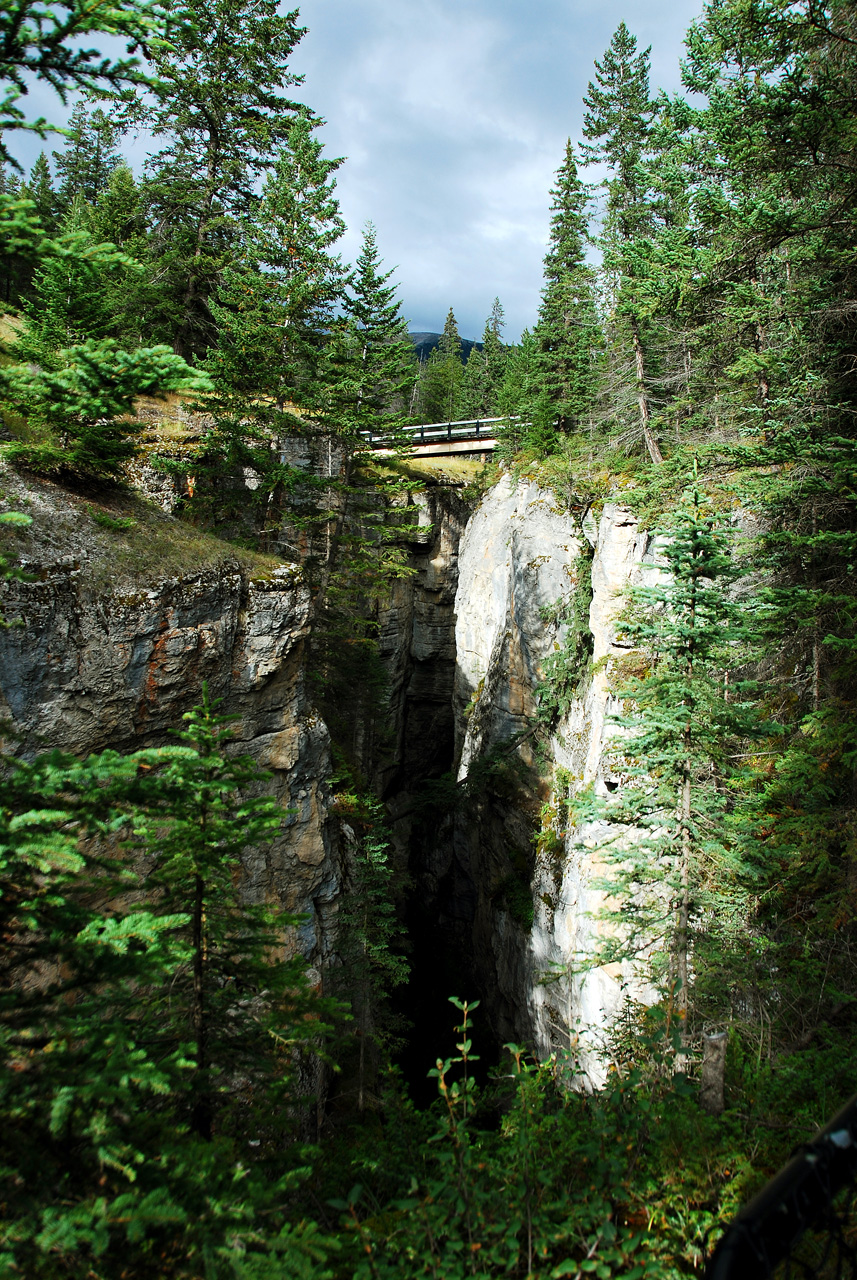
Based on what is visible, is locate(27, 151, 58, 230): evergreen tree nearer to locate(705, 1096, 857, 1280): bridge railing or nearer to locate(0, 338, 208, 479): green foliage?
locate(0, 338, 208, 479): green foliage

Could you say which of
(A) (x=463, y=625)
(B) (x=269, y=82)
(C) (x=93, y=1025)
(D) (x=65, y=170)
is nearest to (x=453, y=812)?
(A) (x=463, y=625)

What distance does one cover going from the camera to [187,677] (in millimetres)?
10539

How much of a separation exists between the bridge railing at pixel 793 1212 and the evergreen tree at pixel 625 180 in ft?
50.2

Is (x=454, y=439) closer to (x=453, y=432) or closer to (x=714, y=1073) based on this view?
(x=453, y=432)

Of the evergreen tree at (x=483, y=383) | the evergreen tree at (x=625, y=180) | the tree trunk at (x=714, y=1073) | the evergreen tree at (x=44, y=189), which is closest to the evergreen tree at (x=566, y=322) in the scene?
the evergreen tree at (x=625, y=180)

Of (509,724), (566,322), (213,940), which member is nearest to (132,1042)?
(213,940)

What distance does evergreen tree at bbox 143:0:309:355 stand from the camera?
674 inches

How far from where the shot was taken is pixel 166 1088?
254 centimetres

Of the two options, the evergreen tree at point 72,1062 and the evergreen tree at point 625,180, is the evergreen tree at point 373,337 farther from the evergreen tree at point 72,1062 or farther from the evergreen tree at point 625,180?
the evergreen tree at point 72,1062

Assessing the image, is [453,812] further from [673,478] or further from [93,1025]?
[93,1025]

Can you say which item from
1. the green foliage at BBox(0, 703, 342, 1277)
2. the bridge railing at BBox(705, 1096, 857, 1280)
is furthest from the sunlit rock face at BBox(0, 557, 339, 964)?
the bridge railing at BBox(705, 1096, 857, 1280)

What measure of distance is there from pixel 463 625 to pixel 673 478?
1676 centimetres

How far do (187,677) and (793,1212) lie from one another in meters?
10.4

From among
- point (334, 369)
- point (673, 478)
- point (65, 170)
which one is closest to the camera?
point (673, 478)
